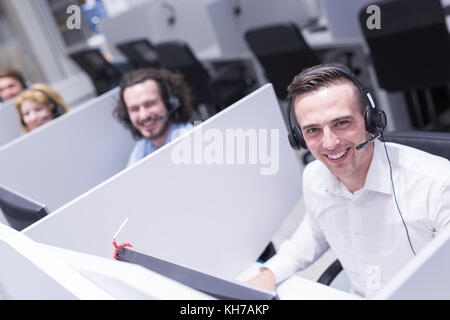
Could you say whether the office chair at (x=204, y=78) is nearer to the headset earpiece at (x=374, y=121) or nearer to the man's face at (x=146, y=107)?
the man's face at (x=146, y=107)

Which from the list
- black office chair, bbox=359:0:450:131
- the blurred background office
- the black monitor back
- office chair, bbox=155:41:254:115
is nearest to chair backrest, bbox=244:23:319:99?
the blurred background office

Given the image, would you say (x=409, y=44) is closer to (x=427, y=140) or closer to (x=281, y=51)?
(x=281, y=51)

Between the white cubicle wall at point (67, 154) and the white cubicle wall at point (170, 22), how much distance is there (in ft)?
6.57

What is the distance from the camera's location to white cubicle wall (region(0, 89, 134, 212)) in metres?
1.70

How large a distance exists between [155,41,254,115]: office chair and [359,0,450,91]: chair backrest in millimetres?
1223

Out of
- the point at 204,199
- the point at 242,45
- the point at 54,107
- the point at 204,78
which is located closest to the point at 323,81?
the point at 204,199

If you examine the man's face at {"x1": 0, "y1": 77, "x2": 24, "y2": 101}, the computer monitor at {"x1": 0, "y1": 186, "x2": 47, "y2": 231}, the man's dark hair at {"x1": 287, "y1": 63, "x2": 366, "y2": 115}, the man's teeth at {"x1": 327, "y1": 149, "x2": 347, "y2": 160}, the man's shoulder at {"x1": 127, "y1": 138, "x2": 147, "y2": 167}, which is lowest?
the man's shoulder at {"x1": 127, "y1": 138, "x2": 147, "y2": 167}

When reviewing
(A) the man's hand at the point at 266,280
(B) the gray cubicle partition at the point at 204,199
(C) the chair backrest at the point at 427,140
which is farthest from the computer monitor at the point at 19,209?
(C) the chair backrest at the point at 427,140

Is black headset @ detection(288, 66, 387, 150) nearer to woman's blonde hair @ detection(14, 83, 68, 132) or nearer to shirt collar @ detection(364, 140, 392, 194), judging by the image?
shirt collar @ detection(364, 140, 392, 194)

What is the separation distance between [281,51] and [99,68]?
7.62ft

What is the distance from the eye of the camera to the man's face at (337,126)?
0.97 metres

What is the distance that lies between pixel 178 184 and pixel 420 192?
553 millimetres

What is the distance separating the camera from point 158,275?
66 centimetres

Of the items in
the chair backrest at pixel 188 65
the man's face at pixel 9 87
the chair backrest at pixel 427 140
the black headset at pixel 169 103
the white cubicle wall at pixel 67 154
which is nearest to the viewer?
the chair backrest at pixel 427 140
